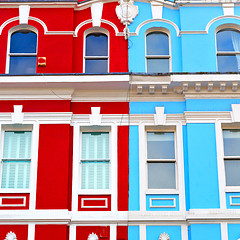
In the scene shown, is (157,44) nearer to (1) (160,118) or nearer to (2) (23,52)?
(1) (160,118)

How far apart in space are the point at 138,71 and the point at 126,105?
1116 millimetres

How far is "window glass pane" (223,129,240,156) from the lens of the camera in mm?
14970

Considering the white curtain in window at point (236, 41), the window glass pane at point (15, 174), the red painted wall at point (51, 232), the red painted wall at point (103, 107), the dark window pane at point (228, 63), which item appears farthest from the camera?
the white curtain in window at point (236, 41)

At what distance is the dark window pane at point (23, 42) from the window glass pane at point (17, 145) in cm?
272

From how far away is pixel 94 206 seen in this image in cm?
1430

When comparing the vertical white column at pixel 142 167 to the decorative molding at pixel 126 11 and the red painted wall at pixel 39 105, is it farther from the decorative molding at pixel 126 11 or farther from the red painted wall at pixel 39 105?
the decorative molding at pixel 126 11

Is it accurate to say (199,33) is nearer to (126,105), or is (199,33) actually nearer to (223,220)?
(126,105)

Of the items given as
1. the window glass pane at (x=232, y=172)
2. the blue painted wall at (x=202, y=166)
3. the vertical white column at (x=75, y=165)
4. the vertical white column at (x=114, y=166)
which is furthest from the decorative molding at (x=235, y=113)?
the vertical white column at (x=75, y=165)

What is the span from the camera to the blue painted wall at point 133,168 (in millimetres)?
14312

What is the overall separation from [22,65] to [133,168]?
4715 mm

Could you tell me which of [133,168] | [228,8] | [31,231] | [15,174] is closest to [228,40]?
[228,8]

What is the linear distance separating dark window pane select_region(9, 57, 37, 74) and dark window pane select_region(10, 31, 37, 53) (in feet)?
0.90

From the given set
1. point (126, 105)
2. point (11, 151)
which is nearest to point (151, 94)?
point (126, 105)

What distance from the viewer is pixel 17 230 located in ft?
45.7
